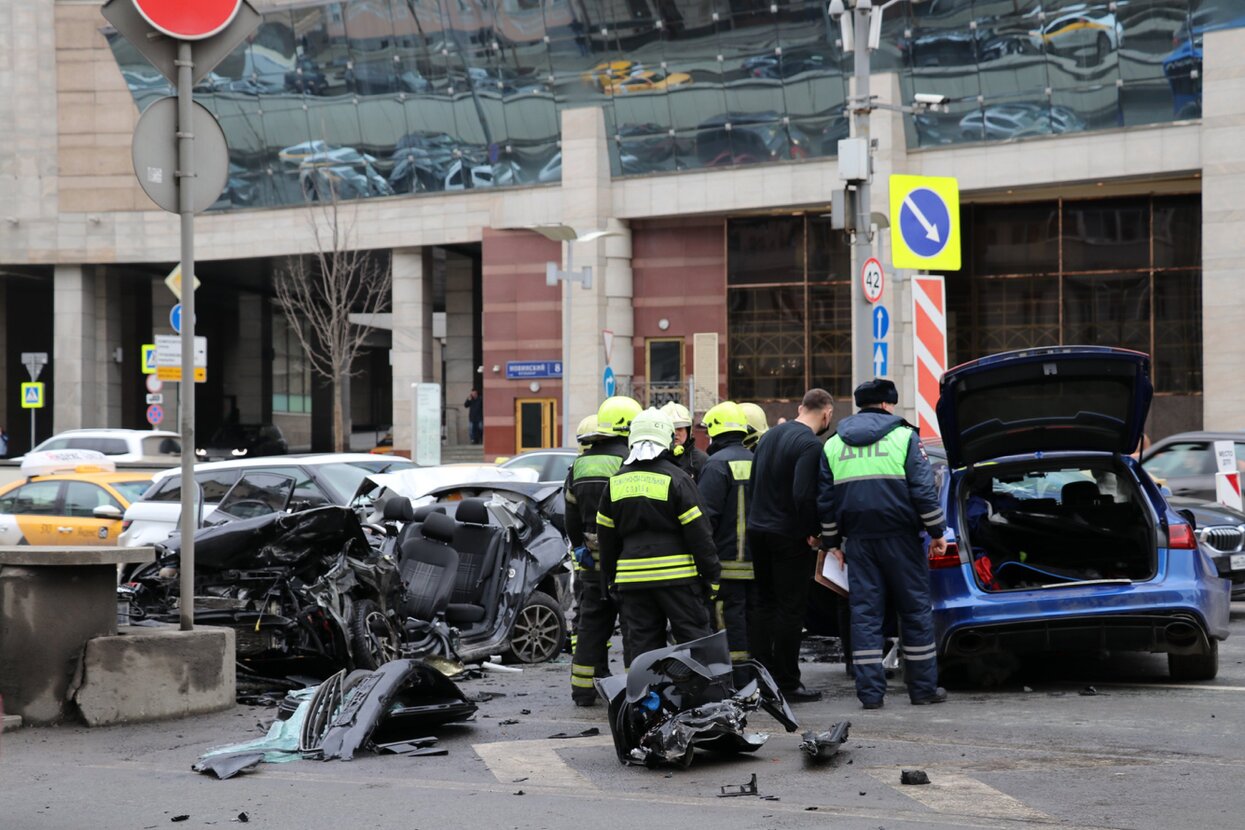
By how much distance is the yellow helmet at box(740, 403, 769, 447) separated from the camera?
10195 mm

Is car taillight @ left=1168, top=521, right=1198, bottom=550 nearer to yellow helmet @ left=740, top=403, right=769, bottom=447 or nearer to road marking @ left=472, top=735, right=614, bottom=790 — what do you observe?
yellow helmet @ left=740, top=403, right=769, bottom=447

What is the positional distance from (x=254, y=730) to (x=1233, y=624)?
28.0 feet

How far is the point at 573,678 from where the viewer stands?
9.48 meters

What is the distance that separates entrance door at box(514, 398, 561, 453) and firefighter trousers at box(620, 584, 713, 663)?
114 feet

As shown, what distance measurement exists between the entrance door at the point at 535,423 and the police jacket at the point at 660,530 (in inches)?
1376

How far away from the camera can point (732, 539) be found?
9570 millimetres

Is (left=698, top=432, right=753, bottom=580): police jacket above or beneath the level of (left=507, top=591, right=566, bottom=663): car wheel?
above

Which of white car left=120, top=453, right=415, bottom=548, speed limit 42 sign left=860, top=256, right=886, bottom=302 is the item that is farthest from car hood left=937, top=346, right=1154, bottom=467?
white car left=120, top=453, right=415, bottom=548

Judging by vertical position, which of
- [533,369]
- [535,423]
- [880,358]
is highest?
[533,369]

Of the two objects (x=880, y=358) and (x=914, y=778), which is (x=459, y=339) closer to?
(x=880, y=358)

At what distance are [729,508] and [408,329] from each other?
37.0m

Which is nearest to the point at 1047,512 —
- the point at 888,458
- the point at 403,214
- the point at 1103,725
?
the point at 888,458

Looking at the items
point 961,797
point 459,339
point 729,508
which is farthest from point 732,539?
point 459,339

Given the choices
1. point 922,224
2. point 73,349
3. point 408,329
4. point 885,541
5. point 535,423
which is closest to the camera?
point 885,541
